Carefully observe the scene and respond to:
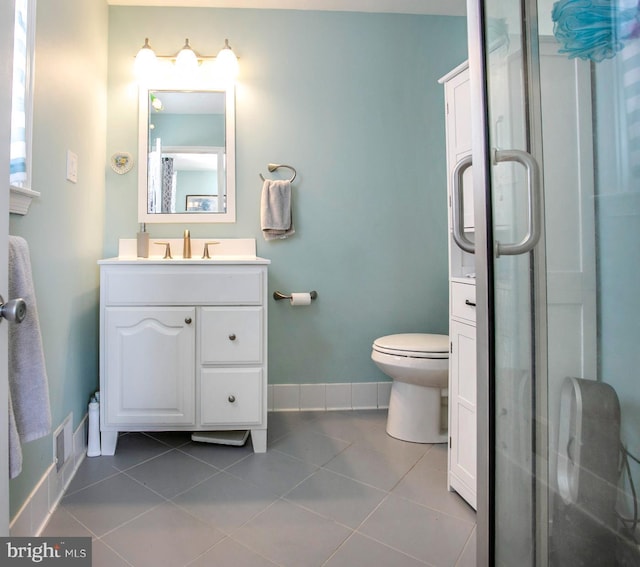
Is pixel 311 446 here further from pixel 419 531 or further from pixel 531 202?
pixel 531 202

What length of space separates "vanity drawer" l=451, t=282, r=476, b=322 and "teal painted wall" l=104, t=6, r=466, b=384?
781 millimetres

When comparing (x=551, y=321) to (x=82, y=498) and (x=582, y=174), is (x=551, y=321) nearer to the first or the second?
(x=582, y=174)

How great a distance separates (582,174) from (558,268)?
20cm

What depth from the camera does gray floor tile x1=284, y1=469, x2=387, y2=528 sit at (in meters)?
1.21

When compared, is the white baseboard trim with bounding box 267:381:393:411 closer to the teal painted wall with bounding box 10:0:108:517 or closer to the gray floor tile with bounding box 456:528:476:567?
the teal painted wall with bounding box 10:0:108:517

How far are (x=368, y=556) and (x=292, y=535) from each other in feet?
0.76

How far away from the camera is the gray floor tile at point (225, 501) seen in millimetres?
1184

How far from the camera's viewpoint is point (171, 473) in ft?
4.73

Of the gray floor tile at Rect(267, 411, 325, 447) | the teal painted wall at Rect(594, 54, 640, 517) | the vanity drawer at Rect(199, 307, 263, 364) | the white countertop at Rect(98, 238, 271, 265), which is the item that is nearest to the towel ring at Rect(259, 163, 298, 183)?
the white countertop at Rect(98, 238, 271, 265)

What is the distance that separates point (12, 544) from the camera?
0.82 metres

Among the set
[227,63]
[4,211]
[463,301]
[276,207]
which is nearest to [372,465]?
[463,301]

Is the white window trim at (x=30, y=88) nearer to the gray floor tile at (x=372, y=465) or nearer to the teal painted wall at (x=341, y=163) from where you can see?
the teal painted wall at (x=341, y=163)

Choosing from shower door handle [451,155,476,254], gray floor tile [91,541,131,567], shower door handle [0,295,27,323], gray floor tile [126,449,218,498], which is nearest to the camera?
shower door handle [0,295,27,323]

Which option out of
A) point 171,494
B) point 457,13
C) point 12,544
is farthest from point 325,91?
point 12,544
